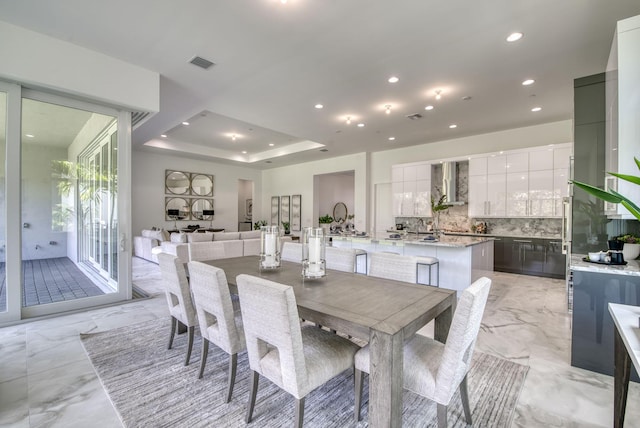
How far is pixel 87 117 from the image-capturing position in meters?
3.86

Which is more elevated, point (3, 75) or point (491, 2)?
point (491, 2)

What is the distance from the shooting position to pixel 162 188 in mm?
9086

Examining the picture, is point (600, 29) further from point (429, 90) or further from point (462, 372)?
point (462, 372)

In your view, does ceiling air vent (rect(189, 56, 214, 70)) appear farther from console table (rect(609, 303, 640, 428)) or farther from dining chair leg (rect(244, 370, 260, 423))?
console table (rect(609, 303, 640, 428))

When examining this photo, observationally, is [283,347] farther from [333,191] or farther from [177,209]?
[333,191]

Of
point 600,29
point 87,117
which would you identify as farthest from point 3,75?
point 600,29

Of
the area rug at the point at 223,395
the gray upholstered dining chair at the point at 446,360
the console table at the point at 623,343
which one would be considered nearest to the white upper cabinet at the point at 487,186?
the area rug at the point at 223,395

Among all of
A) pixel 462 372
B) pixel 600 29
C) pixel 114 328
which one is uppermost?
pixel 600 29

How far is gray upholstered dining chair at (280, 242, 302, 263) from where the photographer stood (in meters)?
3.28

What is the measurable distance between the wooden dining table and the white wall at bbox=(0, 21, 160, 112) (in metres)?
3.05

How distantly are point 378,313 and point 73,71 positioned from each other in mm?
4352

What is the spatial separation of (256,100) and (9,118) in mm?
3048

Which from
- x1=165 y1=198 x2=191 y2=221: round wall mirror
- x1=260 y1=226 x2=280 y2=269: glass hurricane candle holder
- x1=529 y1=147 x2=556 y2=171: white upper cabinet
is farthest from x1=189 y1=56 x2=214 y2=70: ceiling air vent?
x1=165 y1=198 x2=191 y2=221: round wall mirror

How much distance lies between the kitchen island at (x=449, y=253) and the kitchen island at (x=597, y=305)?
1.58m
